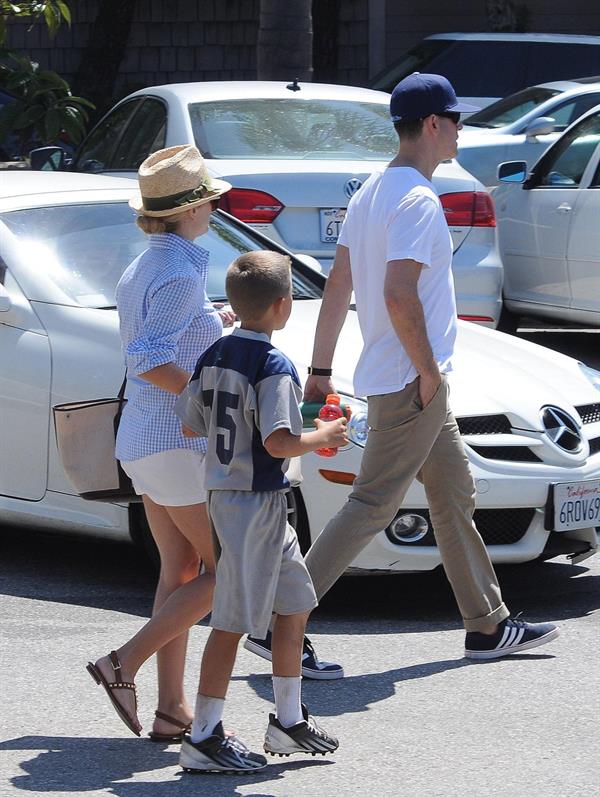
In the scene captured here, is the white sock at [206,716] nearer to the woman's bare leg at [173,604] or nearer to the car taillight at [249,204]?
the woman's bare leg at [173,604]

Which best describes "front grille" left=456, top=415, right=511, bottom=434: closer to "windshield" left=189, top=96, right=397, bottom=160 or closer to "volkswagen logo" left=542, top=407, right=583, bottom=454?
"volkswagen logo" left=542, top=407, right=583, bottom=454

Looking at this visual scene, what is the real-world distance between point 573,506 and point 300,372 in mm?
1063

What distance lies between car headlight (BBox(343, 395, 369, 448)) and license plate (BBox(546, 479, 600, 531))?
2.27 ft

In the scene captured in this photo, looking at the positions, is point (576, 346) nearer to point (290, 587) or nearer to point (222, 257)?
point (222, 257)

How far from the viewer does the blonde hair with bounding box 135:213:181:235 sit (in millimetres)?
4098

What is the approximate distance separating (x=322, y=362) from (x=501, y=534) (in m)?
1.05

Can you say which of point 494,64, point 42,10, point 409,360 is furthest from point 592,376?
point 494,64

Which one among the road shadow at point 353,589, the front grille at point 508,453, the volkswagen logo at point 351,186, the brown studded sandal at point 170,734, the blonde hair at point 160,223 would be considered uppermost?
the blonde hair at point 160,223

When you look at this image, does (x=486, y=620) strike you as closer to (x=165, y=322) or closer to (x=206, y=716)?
(x=206, y=716)

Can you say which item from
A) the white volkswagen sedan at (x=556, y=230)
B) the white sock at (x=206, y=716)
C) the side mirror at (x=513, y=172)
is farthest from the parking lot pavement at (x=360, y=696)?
the side mirror at (x=513, y=172)

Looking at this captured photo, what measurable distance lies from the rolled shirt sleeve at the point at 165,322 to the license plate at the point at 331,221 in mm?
4008

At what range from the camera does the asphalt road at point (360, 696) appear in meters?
3.95

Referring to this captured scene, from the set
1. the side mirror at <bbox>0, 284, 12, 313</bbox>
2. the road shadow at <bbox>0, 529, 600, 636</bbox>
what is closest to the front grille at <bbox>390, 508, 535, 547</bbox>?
the road shadow at <bbox>0, 529, 600, 636</bbox>

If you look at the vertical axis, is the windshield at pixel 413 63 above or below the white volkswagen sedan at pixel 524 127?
above
